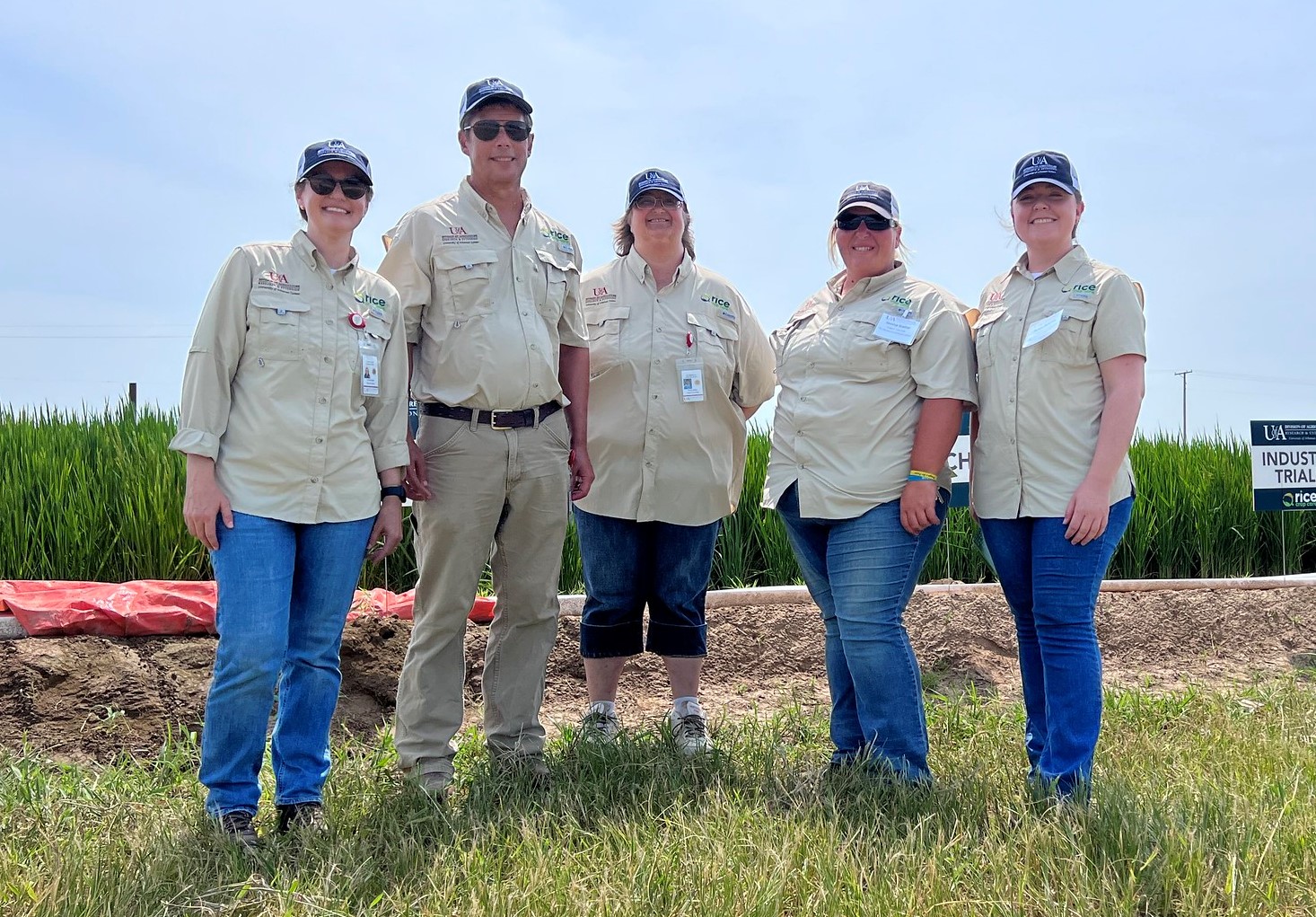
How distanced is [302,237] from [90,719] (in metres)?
2.30

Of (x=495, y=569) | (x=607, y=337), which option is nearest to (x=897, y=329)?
(x=607, y=337)

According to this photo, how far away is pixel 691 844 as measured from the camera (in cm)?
263

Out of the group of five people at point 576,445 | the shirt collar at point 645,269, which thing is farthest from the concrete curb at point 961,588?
the shirt collar at point 645,269

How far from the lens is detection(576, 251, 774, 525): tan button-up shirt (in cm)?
365

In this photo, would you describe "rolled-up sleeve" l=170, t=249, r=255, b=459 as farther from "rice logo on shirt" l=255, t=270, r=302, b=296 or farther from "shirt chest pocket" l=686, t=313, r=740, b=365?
"shirt chest pocket" l=686, t=313, r=740, b=365

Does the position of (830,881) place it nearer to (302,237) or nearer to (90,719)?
(302,237)

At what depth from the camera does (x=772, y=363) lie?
4.03 metres

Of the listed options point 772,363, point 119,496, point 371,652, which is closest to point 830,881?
point 772,363

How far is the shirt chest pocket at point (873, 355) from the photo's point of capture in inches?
125

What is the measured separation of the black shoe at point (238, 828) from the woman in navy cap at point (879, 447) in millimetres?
1719

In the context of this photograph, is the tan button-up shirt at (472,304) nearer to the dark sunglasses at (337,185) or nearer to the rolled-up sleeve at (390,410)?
the rolled-up sleeve at (390,410)

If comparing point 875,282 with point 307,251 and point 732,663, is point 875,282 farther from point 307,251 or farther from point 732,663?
point 732,663

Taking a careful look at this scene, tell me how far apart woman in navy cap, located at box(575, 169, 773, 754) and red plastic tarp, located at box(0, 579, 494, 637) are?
1554mm

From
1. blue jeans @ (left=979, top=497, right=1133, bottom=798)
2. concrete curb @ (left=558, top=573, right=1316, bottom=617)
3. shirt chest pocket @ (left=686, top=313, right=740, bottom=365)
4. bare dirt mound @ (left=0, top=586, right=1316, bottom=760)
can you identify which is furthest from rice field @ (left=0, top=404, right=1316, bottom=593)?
blue jeans @ (left=979, top=497, right=1133, bottom=798)
